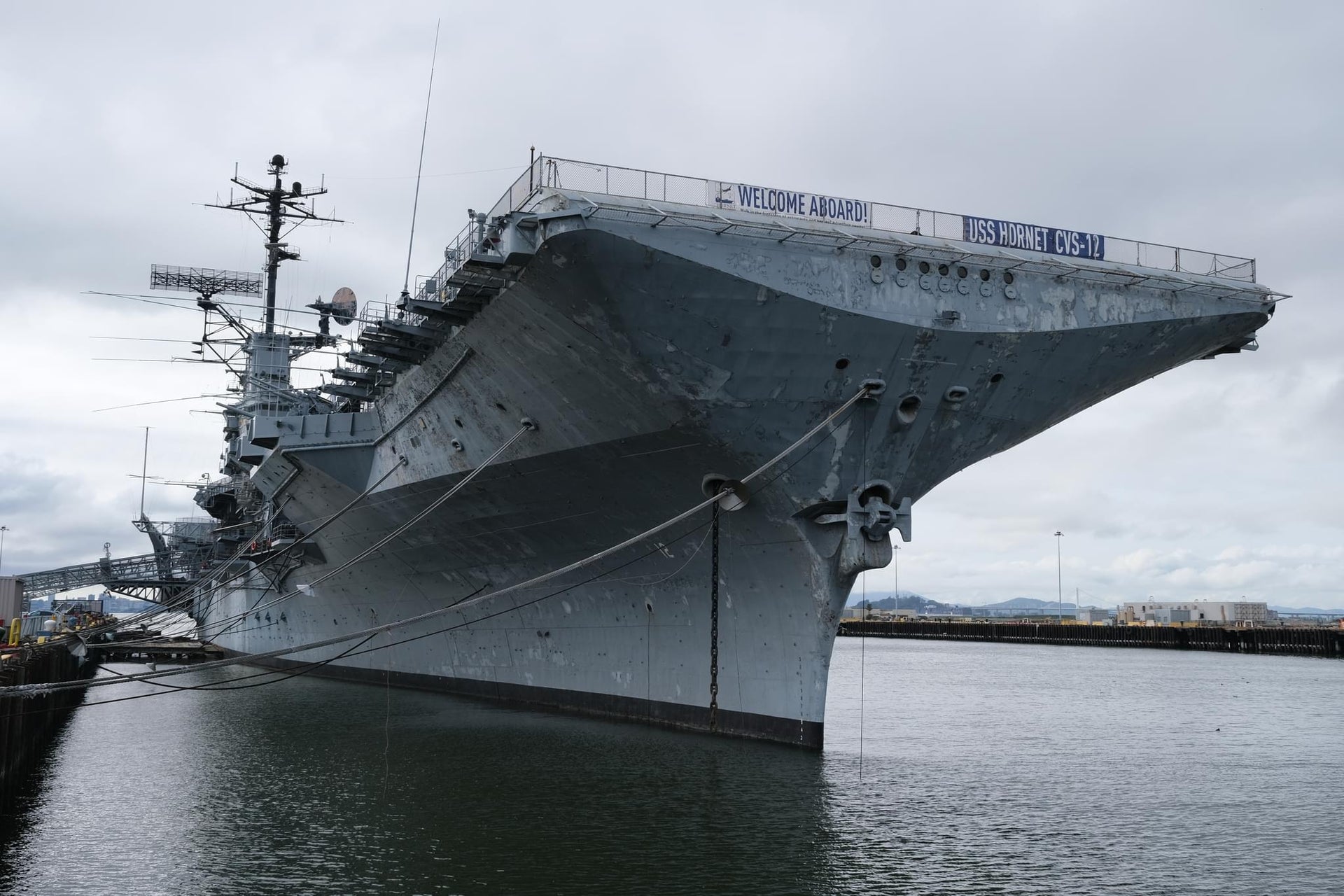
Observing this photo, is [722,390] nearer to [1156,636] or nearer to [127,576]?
[127,576]

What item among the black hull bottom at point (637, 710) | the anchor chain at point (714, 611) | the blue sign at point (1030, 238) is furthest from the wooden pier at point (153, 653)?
the blue sign at point (1030, 238)

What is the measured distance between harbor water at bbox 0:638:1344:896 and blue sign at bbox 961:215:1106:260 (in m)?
7.06

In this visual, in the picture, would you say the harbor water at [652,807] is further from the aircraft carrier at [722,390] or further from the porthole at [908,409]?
the porthole at [908,409]

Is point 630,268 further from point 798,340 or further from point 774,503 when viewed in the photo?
point 774,503

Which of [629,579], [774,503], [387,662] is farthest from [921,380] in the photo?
[387,662]

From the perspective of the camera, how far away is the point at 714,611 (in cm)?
1486

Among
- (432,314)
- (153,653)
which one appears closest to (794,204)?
(432,314)

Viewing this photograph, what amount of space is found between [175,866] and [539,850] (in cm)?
328

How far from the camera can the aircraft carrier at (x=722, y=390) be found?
41.3 feet

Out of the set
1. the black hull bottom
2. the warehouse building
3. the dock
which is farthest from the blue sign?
the warehouse building

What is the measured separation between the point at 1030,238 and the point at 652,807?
880 centimetres

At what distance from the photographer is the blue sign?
14094 mm

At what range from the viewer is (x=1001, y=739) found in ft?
61.8

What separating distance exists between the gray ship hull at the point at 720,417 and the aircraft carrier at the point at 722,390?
4 centimetres
